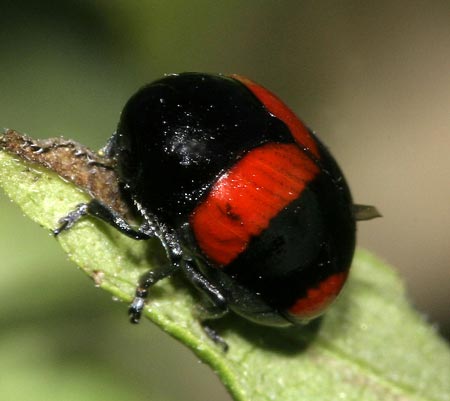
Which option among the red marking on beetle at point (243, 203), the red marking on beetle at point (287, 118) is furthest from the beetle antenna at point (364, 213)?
the red marking on beetle at point (243, 203)

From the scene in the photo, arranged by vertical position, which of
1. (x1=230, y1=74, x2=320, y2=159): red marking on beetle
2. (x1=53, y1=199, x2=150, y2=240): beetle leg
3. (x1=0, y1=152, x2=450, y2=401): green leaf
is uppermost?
(x1=230, y1=74, x2=320, y2=159): red marking on beetle

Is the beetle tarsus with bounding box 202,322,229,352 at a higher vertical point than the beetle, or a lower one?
lower

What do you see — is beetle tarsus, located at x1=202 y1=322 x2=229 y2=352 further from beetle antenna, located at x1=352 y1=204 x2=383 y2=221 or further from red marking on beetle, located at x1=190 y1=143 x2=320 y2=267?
beetle antenna, located at x1=352 y1=204 x2=383 y2=221

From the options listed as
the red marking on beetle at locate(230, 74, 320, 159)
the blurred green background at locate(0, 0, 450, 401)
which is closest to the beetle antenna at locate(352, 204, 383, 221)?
the red marking on beetle at locate(230, 74, 320, 159)

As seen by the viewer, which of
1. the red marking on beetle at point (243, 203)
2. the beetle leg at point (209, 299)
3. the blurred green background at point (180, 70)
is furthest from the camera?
the blurred green background at point (180, 70)

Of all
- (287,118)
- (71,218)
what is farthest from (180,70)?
(71,218)

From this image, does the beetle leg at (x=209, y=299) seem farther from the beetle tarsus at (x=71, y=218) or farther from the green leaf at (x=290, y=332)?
the beetle tarsus at (x=71, y=218)
